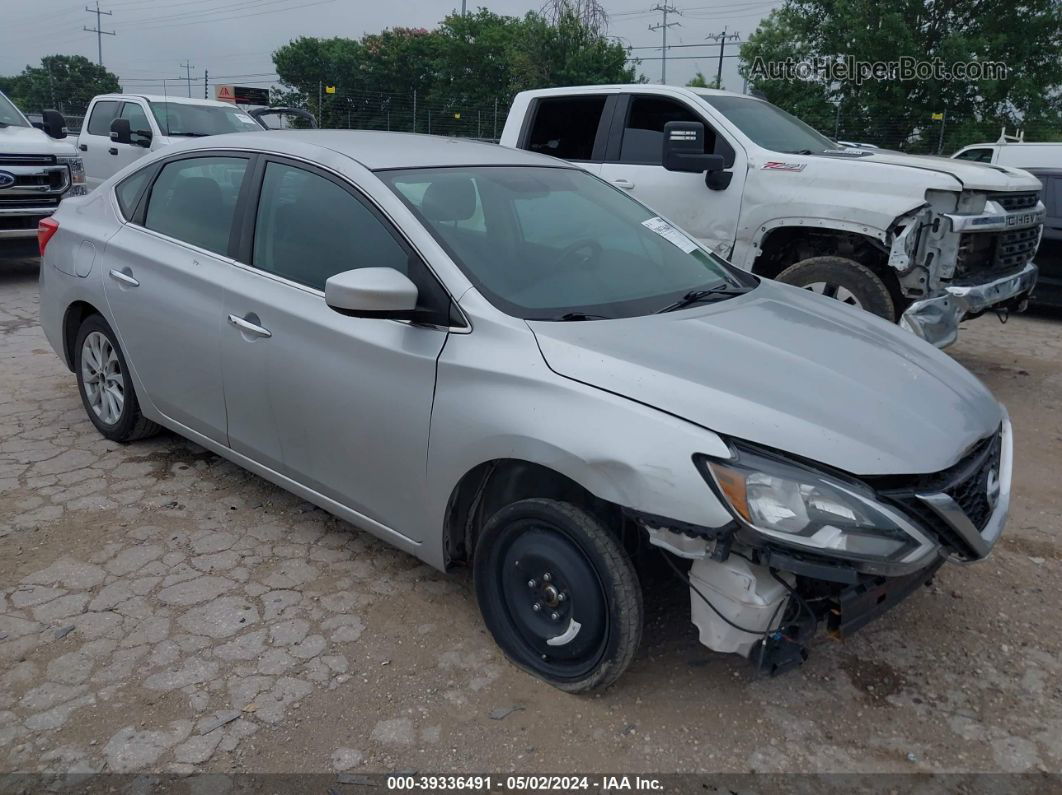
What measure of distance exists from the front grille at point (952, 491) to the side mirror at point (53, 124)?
10.1 metres

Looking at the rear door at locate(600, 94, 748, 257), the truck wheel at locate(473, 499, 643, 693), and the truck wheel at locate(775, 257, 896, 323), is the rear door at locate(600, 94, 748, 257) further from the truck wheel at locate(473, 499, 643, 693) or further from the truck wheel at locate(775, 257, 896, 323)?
the truck wheel at locate(473, 499, 643, 693)

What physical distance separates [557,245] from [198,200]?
175cm

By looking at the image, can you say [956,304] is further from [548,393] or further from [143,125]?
[143,125]

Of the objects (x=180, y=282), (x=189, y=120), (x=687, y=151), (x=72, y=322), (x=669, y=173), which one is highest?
(x=189, y=120)

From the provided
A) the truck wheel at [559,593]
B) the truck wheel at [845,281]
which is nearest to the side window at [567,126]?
the truck wheel at [845,281]

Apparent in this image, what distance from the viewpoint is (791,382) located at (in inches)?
100

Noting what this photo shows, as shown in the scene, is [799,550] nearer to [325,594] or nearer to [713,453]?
[713,453]

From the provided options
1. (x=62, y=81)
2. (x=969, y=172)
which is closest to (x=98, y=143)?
(x=969, y=172)

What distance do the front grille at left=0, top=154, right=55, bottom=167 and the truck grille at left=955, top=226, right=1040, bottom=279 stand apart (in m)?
8.88

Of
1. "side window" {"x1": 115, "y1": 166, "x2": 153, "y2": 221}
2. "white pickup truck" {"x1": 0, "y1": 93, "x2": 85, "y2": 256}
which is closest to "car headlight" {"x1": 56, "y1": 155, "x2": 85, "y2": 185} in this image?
"white pickup truck" {"x1": 0, "y1": 93, "x2": 85, "y2": 256}

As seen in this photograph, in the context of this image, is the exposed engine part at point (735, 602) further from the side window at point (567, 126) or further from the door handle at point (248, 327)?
the side window at point (567, 126)

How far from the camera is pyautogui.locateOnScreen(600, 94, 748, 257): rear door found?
20.4ft

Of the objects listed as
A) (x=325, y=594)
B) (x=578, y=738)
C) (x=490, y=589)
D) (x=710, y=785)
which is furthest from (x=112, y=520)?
(x=710, y=785)

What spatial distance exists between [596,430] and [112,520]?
8.13 ft
